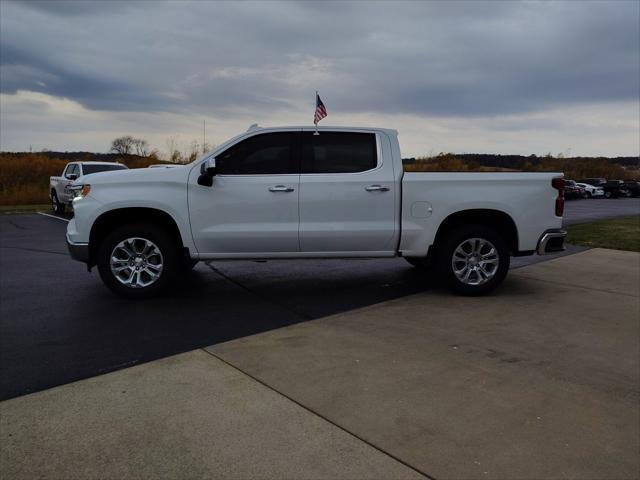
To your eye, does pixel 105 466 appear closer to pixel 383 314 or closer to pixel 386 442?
pixel 386 442

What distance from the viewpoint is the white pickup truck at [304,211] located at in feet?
20.4

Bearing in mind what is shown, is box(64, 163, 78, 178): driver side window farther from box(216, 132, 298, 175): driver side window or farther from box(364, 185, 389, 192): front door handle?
box(364, 185, 389, 192): front door handle

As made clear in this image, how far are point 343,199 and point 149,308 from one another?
2529mm

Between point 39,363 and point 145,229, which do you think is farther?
point 145,229

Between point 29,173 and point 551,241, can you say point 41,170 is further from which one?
point 551,241

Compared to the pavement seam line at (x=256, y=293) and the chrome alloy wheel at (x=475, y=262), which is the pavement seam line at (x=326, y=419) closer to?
the pavement seam line at (x=256, y=293)

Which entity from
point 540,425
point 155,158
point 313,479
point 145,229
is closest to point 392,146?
point 145,229

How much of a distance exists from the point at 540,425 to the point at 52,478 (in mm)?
2751

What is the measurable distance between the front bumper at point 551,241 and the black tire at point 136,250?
→ 4.43 metres

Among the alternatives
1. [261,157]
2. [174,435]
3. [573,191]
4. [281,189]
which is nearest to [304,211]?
[281,189]

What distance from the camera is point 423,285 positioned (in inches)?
280

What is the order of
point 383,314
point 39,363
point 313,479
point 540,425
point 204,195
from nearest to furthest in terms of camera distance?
point 313,479
point 540,425
point 39,363
point 383,314
point 204,195

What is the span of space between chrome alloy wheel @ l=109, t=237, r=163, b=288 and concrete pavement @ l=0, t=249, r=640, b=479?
2.01m

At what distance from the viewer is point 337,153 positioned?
6469mm
